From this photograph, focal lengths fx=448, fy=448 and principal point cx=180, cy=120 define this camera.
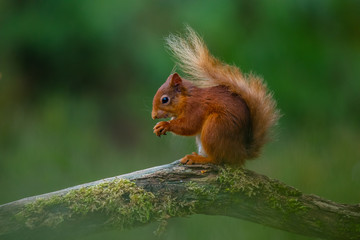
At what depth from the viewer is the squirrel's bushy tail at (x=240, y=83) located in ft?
7.00

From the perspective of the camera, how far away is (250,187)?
188 cm

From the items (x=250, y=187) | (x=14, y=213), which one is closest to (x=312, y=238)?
(x=250, y=187)

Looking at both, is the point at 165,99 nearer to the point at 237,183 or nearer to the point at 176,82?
the point at 176,82

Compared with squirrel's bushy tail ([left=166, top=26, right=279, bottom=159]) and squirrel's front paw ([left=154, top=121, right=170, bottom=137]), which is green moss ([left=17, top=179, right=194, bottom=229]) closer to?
squirrel's front paw ([left=154, top=121, right=170, bottom=137])

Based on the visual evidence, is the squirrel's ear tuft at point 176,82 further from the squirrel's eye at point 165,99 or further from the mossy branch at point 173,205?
the mossy branch at point 173,205

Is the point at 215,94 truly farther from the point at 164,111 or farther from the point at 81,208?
the point at 81,208

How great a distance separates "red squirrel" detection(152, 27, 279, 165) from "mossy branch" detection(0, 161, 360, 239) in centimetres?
13

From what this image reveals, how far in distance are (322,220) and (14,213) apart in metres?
1.22

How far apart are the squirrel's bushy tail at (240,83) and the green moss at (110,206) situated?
561 mm

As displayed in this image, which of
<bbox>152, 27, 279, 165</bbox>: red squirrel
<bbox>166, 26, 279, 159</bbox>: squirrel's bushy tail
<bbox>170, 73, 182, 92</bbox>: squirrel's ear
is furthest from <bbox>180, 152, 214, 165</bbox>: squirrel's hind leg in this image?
<bbox>170, 73, 182, 92</bbox>: squirrel's ear

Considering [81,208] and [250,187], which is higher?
[250,187]

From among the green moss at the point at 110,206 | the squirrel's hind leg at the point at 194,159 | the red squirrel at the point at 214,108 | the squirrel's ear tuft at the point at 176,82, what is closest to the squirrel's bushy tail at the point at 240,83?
the red squirrel at the point at 214,108

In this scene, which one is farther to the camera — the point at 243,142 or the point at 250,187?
the point at 243,142

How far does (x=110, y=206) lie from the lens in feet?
5.59
